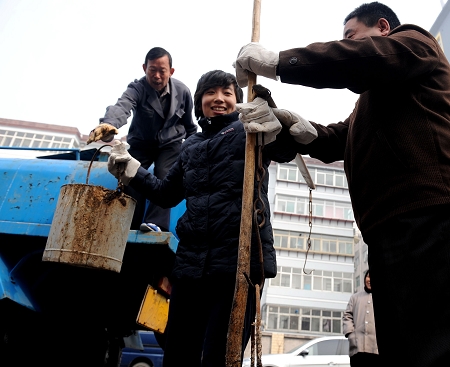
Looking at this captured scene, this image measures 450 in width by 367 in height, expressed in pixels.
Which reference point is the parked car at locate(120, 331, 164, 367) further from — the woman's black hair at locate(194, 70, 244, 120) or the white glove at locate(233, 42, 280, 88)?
the white glove at locate(233, 42, 280, 88)

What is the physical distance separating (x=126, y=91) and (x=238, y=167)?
1.92 m

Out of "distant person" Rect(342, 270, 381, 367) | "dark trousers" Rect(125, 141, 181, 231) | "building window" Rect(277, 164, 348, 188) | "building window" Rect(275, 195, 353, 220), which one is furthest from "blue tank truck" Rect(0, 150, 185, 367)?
"building window" Rect(277, 164, 348, 188)

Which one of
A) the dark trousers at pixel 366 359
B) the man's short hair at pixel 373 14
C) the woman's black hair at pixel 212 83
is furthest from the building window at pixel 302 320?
the man's short hair at pixel 373 14

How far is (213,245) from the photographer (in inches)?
79.0

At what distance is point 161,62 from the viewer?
3.81 metres

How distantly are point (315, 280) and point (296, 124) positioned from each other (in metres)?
28.4

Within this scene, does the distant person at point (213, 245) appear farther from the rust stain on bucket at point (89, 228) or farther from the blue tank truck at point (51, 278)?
the blue tank truck at point (51, 278)

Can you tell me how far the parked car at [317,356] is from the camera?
8.37m

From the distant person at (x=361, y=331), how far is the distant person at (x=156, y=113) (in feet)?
6.91

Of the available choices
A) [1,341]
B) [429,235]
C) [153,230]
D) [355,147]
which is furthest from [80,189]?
[429,235]

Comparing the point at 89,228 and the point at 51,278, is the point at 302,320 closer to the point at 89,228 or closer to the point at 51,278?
the point at 51,278

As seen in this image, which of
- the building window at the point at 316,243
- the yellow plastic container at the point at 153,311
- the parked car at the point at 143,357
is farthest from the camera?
Result: the building window at the point at 316,243

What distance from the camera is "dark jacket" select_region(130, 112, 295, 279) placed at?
6.45ft

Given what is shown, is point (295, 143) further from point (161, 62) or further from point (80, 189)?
point (161, 62)
